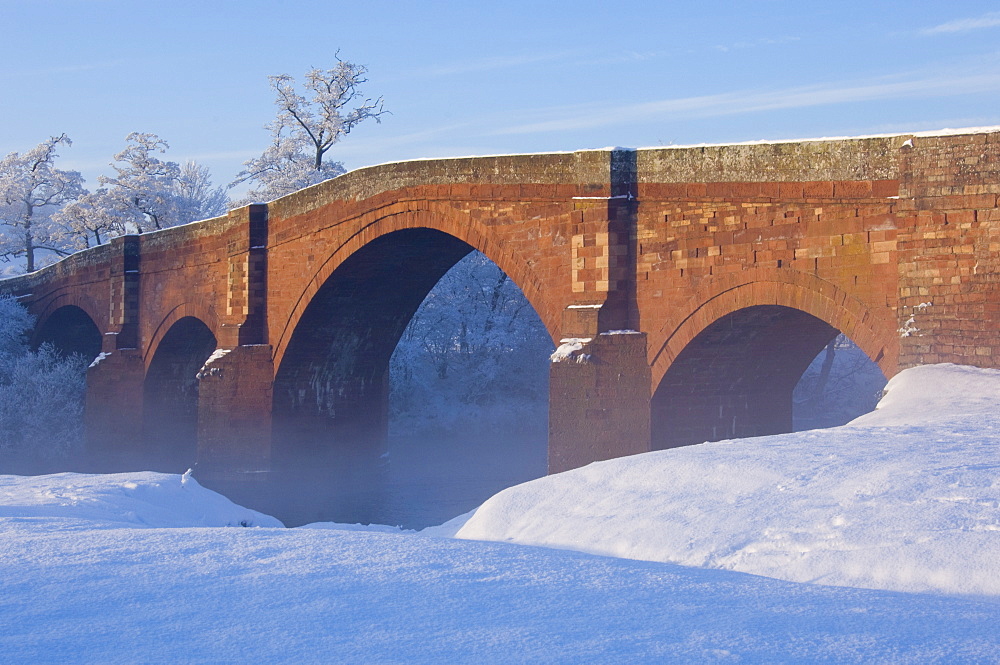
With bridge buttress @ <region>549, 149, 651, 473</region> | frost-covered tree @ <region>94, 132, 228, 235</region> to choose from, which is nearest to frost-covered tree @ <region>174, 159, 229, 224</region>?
frost-covered tree @ <region>94, 132, 228, 235</region>

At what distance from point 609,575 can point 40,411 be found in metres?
24.8

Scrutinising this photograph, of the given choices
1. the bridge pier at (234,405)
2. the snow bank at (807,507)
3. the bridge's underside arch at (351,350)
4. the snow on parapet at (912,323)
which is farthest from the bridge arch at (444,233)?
the snow bank at (807,507)

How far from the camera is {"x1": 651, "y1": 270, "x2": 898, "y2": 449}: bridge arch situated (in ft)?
34.4

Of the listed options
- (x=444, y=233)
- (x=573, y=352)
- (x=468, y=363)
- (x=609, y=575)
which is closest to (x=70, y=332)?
(x=468, y=363)

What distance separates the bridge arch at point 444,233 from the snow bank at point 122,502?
5.16m

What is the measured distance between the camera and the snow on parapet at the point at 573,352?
40.5 ft

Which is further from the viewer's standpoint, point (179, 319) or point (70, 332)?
point (70, 332)

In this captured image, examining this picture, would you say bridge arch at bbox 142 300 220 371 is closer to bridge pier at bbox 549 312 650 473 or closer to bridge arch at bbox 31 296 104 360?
bridge arch at bbox 31 296 104 360

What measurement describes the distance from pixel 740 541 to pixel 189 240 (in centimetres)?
1871

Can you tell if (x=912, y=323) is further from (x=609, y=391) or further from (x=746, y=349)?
(x=609, y=391)

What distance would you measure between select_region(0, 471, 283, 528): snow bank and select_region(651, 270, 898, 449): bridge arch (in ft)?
17.0

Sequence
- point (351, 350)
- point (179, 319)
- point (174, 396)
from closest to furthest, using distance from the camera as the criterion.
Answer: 1. point (351, 350)
2. point (179, 319)
3. point (174, 396)

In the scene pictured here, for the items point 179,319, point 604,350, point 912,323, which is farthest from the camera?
point 179,319

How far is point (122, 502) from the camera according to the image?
7906 millimetres
